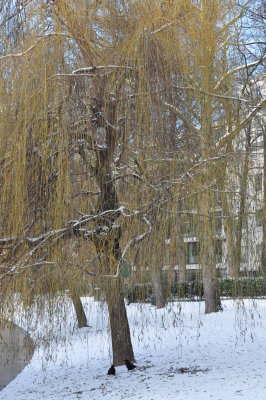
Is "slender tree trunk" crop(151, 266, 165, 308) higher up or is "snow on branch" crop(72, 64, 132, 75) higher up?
"snow on branch" crop(72, 64, 132, 75)

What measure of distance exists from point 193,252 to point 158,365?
3.10 m

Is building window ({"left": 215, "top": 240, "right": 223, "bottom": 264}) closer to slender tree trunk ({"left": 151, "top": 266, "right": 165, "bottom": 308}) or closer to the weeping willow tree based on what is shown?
the weeping willow tree

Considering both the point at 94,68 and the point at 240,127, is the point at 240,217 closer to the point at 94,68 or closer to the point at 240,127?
the point at 240,127

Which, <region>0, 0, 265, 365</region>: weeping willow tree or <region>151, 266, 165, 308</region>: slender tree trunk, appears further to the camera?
<region>151, 266, 165, 308</region>: slender tree trunk

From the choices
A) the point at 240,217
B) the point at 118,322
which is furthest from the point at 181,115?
the point at 118,322

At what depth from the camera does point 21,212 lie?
432cm

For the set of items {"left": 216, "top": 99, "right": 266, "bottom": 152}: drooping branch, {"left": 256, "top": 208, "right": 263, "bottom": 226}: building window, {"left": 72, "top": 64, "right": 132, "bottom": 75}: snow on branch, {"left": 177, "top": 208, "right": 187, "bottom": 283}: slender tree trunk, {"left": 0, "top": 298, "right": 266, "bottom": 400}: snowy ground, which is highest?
{"left": 72, "top": 64, "right": 132, "bottom": 75}: snow on branch

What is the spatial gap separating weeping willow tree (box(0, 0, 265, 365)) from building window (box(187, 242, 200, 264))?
6 cm

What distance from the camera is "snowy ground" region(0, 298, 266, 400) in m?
4.95

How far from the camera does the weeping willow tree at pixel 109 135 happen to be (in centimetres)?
441

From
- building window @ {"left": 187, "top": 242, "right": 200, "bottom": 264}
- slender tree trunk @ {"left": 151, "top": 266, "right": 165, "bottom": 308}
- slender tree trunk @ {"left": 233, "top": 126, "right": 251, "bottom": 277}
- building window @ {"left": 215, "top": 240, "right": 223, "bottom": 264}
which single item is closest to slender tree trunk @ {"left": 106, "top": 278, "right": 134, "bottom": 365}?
slender tree trunk @ {"left": 151, "top": 266, "right": 165, "bottom": 308}

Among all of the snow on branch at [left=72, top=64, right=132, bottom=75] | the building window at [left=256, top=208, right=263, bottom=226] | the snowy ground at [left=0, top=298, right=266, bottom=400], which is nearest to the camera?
the snow on branch at [left=72, top=64, right=132, bottom=75]

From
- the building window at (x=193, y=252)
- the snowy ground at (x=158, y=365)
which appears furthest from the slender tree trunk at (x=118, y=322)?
the building window at (x=193, y=252)

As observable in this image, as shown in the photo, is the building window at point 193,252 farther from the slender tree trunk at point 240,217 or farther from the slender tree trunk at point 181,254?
the slender tree trunk at point 240,217
